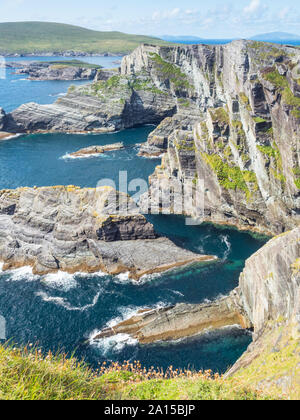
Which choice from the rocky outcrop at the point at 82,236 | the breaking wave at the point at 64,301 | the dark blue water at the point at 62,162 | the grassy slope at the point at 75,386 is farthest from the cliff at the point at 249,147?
the grassy slope at the point at 75,386

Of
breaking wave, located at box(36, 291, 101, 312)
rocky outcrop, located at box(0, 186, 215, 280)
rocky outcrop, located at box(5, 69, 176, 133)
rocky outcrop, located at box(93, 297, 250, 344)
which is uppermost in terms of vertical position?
rocky outcrop, located at box(5, 69, 176, 133)

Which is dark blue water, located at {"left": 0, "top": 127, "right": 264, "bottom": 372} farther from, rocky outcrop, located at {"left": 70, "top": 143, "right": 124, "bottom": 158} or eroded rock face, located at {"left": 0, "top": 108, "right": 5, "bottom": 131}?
eroded rock face, located at {"left": 0, "top": 108, "right": 5, "bottom": 131}

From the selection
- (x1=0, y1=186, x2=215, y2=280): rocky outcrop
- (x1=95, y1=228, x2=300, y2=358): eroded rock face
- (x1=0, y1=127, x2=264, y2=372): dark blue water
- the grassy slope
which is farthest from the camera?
(x1=0, y1=186, x2=215, y2=280): rocky outcrop

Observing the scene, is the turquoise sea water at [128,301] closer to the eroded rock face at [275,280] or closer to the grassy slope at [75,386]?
the eroded rock face at [275,280]

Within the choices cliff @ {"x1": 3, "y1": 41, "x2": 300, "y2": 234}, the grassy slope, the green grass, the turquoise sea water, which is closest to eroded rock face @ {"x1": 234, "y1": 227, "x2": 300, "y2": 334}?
the turquoise sea water

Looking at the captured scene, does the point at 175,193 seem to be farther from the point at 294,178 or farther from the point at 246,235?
the point at 294,178

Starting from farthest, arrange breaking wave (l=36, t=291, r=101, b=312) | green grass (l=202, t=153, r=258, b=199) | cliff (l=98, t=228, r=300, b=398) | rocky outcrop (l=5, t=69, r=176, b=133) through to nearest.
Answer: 1. rocky outcrop (l=5, t=69, r=176, b=133)
2. green grass (l=202, t=153, r=258, b=199)
3. breaking wave (l=36, t=291, r=101, b=312)
4. cliff (l=98, t=228, r=300, b=398)
